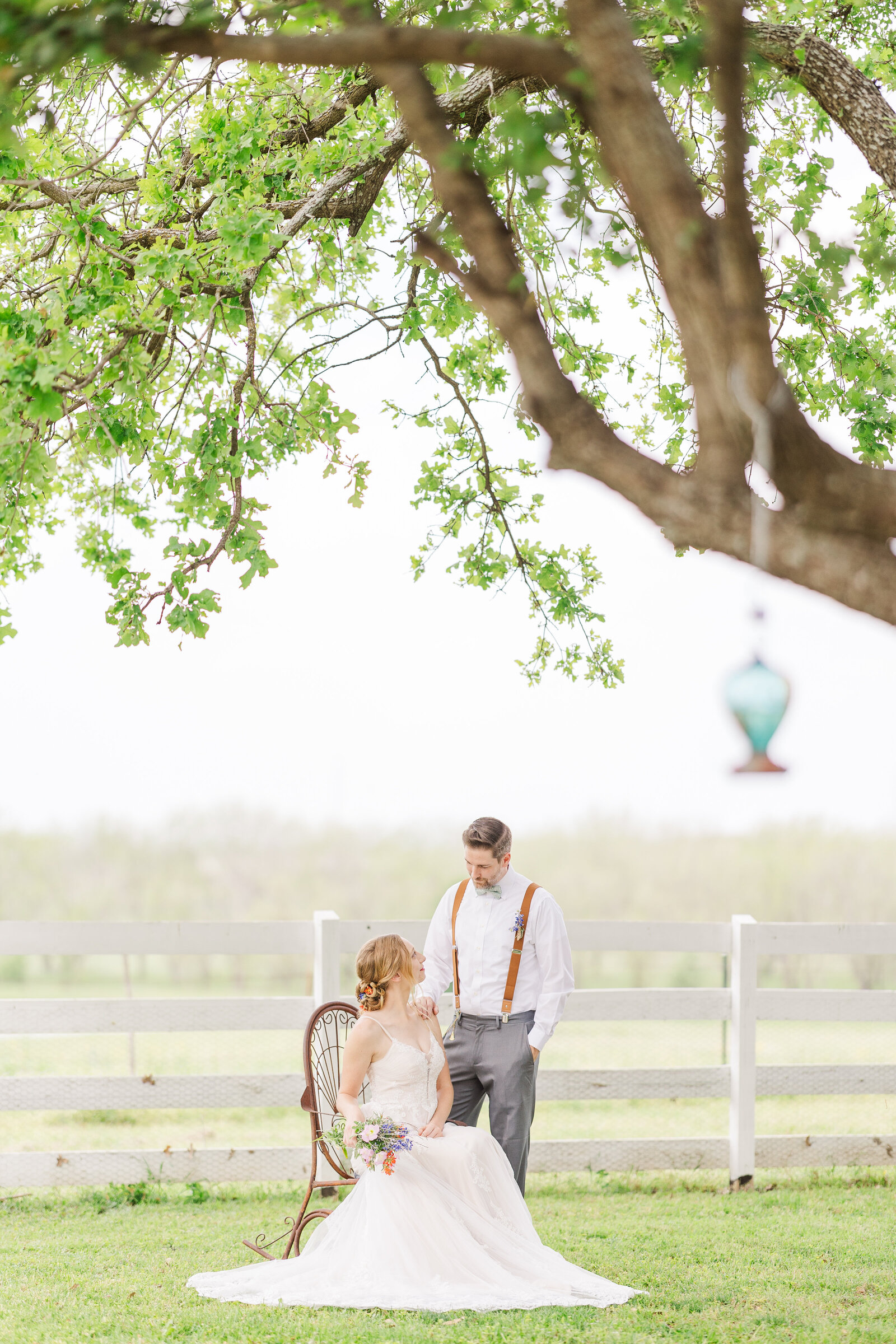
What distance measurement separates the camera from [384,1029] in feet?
15.4

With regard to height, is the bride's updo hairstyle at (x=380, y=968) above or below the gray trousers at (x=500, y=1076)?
above

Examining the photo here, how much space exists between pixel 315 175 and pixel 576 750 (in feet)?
99.8

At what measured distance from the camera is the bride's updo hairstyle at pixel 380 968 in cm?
463

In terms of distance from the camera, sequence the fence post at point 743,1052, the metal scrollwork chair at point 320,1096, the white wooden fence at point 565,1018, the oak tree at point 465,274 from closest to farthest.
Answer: the oak tree at point 465,274 → the metal scrollwork chair at point 320,1096 → the white wooden fence at point 565,1018 → the fence post at point 743,1052

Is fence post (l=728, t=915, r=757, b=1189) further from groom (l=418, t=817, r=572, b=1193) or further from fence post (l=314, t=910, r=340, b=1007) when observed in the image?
fence post (l=314, t=910, r=340, b=1007)

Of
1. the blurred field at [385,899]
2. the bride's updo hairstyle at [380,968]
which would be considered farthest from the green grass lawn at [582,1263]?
the blurred field at [385,899]

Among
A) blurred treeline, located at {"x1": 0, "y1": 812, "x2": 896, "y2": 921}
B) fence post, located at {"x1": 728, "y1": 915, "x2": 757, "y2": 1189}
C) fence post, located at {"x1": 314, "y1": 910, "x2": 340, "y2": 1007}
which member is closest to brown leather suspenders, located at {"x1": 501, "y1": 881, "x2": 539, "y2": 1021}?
fence post, located at {"x1": 314, "y1": 910, "x2": 340, "y2": 1007}

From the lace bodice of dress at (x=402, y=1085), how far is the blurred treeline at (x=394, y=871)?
2886 cm

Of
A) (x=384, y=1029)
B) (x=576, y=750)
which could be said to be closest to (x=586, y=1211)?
(x=384, y=1029)

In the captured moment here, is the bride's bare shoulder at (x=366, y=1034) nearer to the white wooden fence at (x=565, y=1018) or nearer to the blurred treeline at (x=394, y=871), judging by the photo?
the white wooden fence at (x=565, y=1018)

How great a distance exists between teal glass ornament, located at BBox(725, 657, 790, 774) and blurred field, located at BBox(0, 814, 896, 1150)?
22.1m

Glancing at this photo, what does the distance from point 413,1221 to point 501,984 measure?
984mm

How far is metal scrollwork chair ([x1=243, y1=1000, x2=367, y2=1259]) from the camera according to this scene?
15.8 ft

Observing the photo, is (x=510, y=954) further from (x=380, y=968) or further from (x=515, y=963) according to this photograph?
(x=380, y=968)
